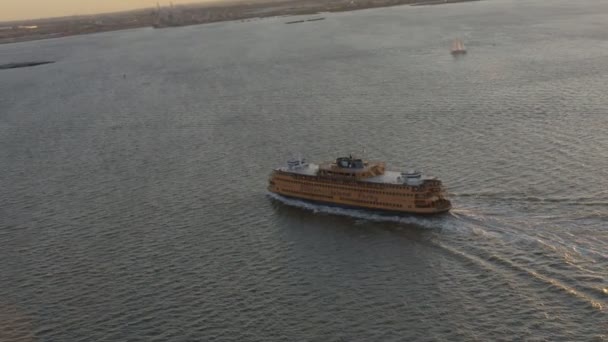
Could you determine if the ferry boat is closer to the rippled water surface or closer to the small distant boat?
A: the rippled water surface

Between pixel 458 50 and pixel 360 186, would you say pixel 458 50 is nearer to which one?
pixel 458 50

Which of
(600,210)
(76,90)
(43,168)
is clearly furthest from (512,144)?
(76,90)

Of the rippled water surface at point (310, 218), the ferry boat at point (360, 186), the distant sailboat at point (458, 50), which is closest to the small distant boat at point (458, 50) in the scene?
the distant sailboat at point (458, 50)

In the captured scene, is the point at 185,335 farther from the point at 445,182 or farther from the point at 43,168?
the point at 43,168

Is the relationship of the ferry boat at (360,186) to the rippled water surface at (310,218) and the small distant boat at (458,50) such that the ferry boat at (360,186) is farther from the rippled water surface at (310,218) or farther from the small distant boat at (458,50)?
the small distant boat at (458,50)

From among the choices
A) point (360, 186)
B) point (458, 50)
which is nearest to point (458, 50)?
point (458, 50)

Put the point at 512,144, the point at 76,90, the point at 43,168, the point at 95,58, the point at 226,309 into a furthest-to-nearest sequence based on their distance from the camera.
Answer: the point at 95,58
the point at 76,90
the point at 43,168
the point at 512,144
the point at 226,309
